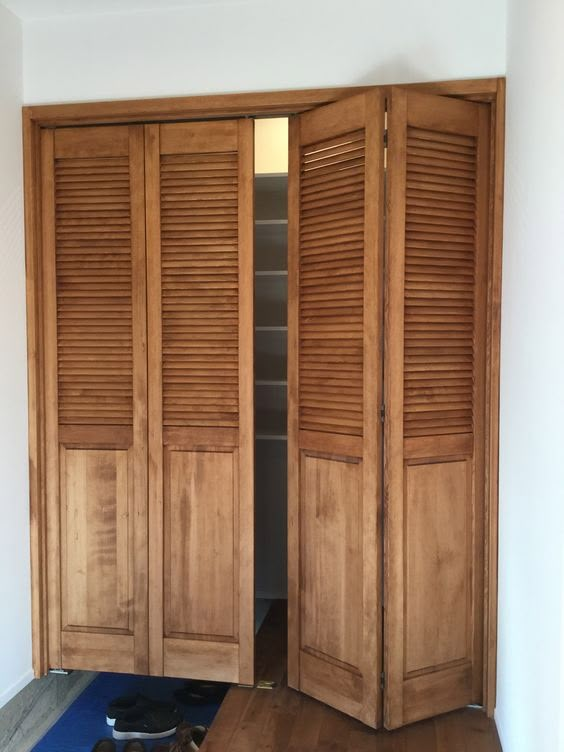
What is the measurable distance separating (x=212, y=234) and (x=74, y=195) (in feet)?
1.83

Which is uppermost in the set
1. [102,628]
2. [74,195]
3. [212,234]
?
[74,195]

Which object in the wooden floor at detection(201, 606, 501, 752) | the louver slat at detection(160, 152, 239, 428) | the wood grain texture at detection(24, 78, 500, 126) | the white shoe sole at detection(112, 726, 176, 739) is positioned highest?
the wood grain texture at detection(24, 78, 500, 126)

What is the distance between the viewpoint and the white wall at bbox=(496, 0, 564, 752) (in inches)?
57.2

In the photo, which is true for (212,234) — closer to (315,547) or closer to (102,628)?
(315,547)

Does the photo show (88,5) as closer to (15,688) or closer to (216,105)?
(216,105)

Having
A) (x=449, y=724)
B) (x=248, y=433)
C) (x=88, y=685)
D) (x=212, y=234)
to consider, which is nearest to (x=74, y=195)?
(x=212, y=234)

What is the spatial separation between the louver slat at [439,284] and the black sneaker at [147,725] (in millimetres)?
1419

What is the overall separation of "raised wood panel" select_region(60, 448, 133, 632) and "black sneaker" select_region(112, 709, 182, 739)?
0.33 metres

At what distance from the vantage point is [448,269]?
229cm

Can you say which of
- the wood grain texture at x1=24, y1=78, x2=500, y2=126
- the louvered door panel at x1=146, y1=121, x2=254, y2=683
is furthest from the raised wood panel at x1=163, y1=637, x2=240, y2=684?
the wood grain texture at x1=24, y1=78, x2=500, y2=126

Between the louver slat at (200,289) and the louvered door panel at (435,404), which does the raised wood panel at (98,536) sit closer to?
the louver slat at (200,289)

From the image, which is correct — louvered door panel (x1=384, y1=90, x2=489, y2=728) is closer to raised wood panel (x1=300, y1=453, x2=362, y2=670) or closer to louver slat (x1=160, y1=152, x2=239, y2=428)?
raised wood panel (x1=300, y1=453, x2=362, y2=670)

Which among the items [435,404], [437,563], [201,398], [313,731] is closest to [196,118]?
[201,398]

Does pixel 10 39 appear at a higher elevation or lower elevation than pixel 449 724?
higher
